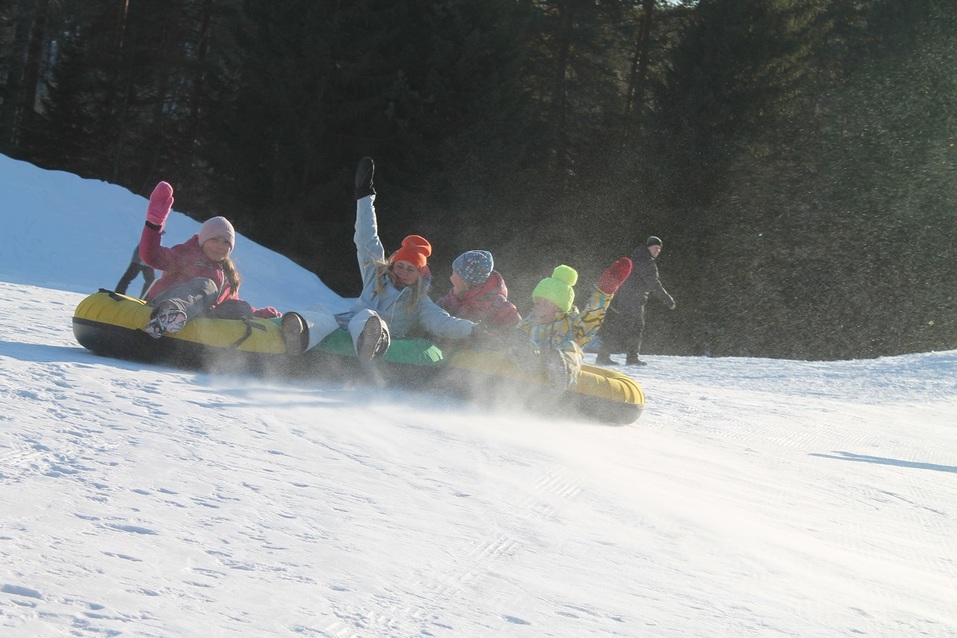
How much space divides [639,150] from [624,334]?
11386 millimetres

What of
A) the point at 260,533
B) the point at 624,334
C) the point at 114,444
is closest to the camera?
the point at 260,533

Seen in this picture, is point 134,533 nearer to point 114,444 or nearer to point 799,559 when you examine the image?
point 114,444

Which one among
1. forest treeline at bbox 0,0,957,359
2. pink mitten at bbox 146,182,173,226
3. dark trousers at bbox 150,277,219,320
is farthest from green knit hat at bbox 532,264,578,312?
forest treeline at bbox 0,0,957,359

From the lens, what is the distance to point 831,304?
72.9ft

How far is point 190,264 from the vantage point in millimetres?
5945

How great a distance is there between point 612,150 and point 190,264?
58.8 ft

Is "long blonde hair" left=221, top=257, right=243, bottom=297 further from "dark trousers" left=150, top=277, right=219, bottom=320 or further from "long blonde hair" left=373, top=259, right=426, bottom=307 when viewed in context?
"long blonde hair" left=373, top=259, right=426, bottom=307

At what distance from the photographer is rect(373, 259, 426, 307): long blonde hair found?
21.1 ft

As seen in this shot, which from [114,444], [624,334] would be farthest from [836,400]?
[114,444]

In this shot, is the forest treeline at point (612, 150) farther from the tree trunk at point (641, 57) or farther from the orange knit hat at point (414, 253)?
the orange knit hat at point (414, 253)

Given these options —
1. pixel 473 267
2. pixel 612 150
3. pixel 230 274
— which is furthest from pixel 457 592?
pixel 612 150

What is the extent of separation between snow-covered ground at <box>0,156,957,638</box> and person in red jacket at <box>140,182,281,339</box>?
41 centimetres

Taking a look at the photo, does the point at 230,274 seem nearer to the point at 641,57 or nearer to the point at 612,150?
the point at 612,150

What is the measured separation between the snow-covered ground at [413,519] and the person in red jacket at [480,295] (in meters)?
0.75
